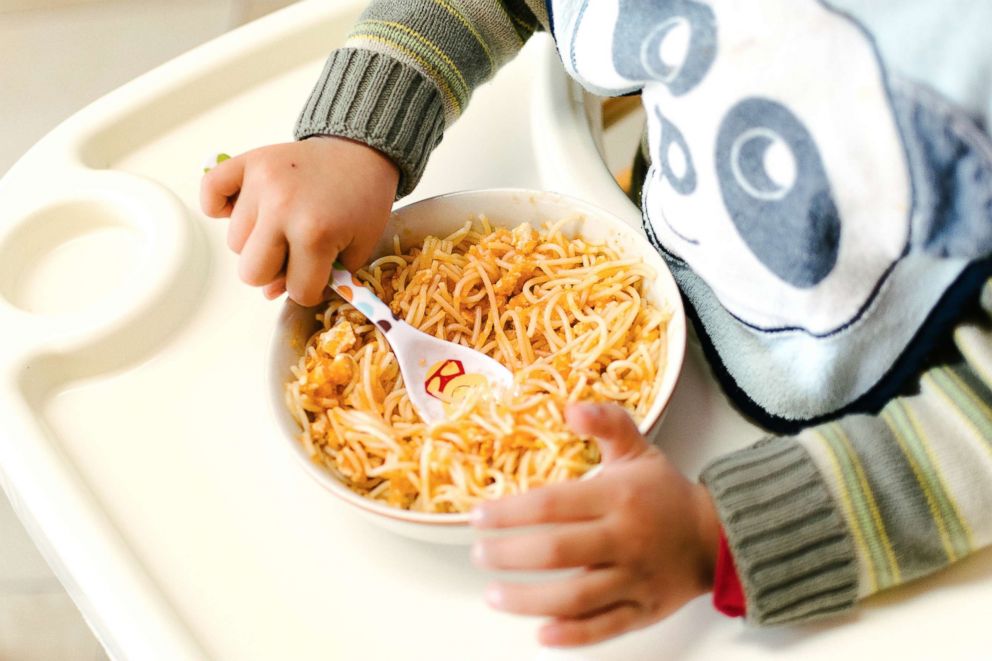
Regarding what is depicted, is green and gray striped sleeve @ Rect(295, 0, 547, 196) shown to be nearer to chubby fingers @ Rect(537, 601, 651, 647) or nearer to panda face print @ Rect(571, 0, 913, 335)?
panda face print @ Rect(571, 0, 913, 335)

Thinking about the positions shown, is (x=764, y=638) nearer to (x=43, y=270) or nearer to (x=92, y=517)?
(x=92, y=517)

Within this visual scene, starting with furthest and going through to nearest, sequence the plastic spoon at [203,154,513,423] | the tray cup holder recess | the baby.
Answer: the tray cup holder recess → the plastic spoon at [203,154,513,423] → the baby

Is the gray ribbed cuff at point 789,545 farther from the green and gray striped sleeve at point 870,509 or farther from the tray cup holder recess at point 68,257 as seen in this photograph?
the tray cup holder recess at point 68,257

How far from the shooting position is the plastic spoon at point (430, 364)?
52 cm

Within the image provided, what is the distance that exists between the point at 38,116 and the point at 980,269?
123cm

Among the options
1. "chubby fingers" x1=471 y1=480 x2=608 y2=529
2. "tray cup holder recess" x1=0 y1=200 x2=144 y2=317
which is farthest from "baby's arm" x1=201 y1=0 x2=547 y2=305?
"chubby fingers" x1=471 y1=480 x2=608 y2=529

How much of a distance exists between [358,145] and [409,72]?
65 millimetres

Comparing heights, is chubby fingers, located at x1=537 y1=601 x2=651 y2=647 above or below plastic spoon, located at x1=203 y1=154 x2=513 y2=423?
below

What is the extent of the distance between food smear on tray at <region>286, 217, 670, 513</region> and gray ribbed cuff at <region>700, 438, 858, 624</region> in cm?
8

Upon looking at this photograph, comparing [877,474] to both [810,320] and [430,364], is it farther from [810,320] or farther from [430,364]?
[430,364]

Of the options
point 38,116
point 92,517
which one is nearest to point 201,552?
point 92,517

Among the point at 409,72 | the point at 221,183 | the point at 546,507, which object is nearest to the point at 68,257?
the point at 221,183

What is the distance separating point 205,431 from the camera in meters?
0.56

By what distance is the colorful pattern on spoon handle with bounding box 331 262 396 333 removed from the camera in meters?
0.54
